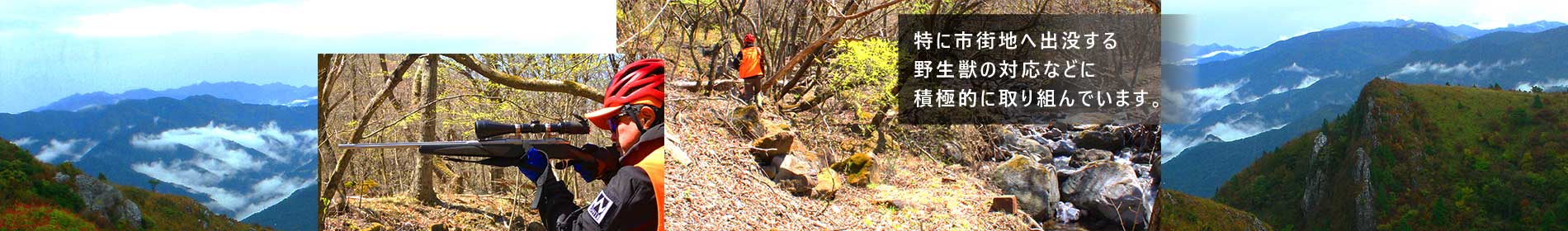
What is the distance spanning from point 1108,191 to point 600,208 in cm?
235

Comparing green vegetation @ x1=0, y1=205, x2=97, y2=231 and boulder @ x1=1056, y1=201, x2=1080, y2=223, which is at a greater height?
boulder @ x1=1056, y1=201, x2=1080, y2=223

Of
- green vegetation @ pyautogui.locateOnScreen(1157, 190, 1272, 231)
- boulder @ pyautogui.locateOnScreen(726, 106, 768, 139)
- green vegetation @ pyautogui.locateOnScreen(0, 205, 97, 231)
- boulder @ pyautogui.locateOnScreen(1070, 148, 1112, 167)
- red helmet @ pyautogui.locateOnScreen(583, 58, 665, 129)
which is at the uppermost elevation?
red helmet @ pyautogui.locateOnScreen(583, 58, 665, 129)

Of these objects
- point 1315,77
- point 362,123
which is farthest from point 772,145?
point 1315,77

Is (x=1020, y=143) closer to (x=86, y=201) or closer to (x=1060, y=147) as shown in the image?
(x=1060, y=147)

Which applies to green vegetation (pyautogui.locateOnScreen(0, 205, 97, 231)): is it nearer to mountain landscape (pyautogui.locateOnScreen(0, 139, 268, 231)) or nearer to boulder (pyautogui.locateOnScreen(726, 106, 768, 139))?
mountain landscape (pyautogui.locateOnScreen(0, 139, 268, 231))

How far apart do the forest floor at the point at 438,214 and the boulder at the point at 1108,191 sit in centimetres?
251

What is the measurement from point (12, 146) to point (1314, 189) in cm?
827

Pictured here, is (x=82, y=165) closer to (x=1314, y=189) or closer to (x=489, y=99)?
(x=489, y=99)

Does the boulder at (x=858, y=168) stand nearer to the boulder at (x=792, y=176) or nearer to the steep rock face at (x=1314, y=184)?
the boulder at (x=792, y=176)

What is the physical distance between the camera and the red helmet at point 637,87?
3453 millimetres

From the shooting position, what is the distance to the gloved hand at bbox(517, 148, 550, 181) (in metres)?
3.14

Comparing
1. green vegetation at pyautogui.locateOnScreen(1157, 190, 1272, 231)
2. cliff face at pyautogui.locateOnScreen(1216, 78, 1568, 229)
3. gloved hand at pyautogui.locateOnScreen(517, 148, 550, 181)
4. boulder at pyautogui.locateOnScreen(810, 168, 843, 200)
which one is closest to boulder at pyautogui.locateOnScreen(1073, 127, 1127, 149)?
boulder at pyautogui.locateOnScreen(810, 168, 843, 200)

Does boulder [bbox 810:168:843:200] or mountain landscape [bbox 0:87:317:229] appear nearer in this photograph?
boulder [bbox 810:168:843:200]

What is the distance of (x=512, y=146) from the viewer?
3166 millimetres
